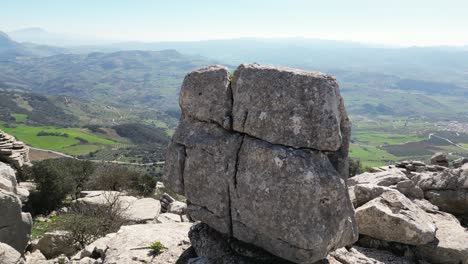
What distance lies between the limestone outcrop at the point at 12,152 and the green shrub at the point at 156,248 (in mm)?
33328

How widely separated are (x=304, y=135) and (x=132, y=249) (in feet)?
30.0

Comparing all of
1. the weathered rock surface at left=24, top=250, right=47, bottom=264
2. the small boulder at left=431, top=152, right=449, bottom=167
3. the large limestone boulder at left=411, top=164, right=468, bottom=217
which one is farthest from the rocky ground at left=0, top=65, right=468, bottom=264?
the small boulder at left=431, top=152, right=449, bottom=167

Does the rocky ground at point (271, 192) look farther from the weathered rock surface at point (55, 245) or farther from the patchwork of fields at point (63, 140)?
the patchwork of fields at point (63, 140)

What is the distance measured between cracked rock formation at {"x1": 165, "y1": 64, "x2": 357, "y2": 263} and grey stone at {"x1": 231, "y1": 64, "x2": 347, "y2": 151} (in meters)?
0.03

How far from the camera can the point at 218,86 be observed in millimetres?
13797

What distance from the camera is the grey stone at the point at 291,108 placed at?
11.8 metres

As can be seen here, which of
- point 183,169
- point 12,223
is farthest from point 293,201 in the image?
point 12,223

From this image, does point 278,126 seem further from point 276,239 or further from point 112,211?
point 112,211

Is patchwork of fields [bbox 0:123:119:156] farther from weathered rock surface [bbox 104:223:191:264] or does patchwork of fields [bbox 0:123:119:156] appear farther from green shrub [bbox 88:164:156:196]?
weathered rock surface [bbox 104:223:191:264]

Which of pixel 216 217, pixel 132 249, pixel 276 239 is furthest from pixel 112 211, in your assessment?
pixel 276 239

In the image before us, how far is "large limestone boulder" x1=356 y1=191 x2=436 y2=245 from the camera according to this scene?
15.5m

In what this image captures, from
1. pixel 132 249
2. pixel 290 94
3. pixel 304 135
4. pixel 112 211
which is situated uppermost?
pixel 290 94

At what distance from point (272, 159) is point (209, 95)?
3.48 meters

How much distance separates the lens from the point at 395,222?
15.6 m
